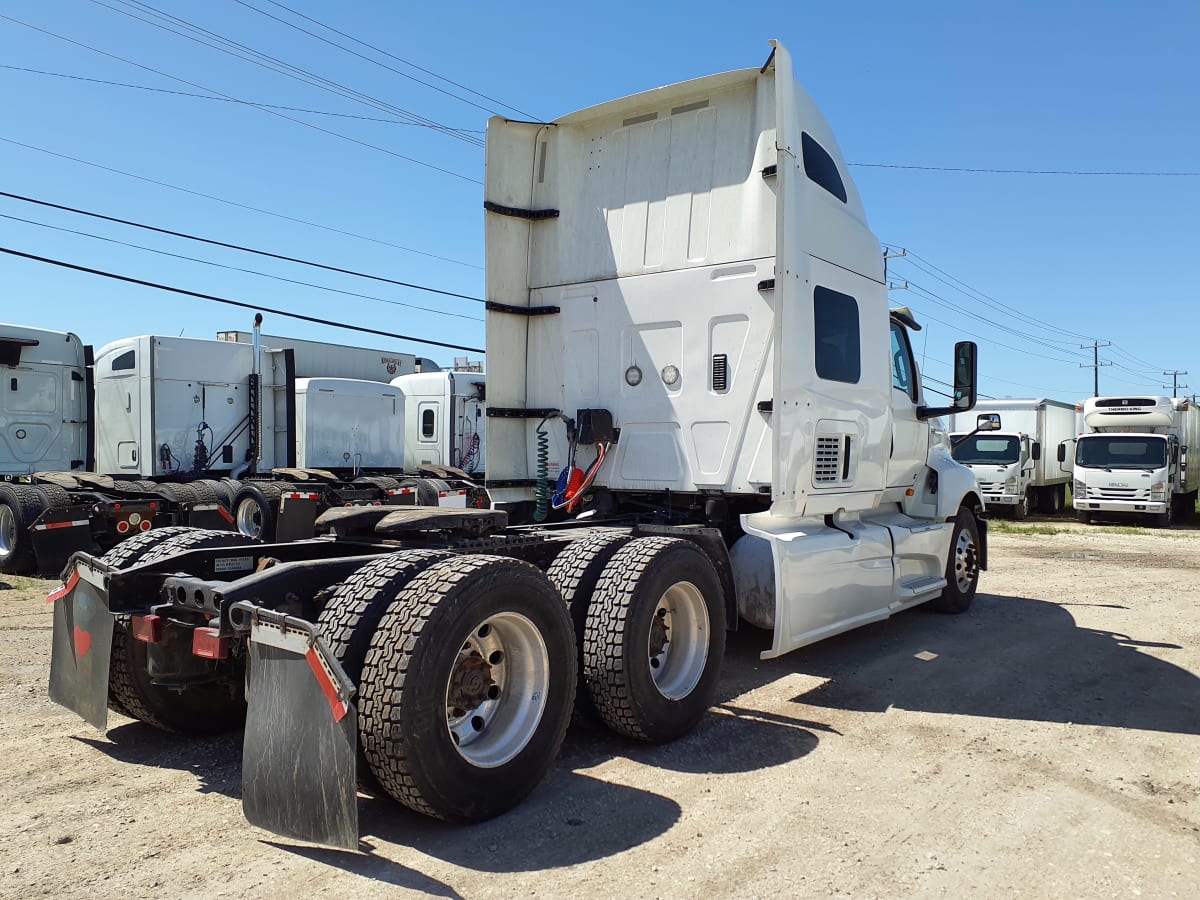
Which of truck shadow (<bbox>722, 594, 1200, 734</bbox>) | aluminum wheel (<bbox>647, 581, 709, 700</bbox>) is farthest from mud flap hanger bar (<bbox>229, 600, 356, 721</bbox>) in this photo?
truck shadow (<bbox>722, 594, 1200, 734</bbox>)

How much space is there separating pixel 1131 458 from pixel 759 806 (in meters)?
22.5

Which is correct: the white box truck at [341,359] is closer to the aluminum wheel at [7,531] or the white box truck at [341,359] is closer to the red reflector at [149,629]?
the aluminum wheel at [7,531]

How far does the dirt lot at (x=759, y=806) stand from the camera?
323cm

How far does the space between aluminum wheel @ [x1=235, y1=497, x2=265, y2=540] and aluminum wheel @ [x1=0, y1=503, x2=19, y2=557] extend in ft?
8.47

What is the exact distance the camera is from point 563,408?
685 cm

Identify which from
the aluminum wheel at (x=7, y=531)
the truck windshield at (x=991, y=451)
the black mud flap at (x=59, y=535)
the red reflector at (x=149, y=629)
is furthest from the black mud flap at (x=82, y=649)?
the truck windshield at (x=991, y=451)

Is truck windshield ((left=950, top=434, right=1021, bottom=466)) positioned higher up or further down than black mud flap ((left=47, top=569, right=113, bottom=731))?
higher up

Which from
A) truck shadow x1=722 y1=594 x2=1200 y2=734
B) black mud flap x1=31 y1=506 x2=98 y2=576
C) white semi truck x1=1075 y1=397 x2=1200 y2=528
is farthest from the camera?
white semi truck x1=1075 y1=397 x2=1200 y2=528

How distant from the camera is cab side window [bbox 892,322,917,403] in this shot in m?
7.95

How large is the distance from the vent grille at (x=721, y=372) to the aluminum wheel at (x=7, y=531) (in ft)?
29.6

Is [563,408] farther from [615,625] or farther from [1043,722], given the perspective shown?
[1043,722]

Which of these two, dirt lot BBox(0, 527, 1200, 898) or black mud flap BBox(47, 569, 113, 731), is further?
black mud flap BBox(47, 569, 113, 731)

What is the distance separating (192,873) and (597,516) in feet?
12.6

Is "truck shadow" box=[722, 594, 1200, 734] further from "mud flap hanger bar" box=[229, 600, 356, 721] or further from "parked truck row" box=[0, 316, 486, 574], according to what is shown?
"parked truck row" box=[0, 316, 486, 574]
